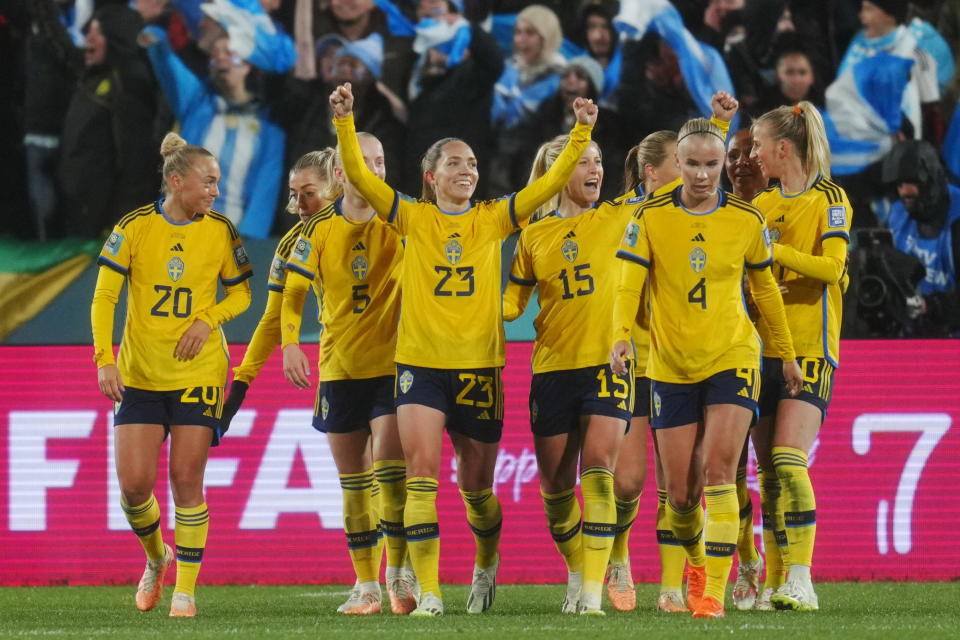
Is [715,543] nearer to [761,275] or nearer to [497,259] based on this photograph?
[761,275]

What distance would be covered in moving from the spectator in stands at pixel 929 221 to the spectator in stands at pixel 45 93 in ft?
22.7

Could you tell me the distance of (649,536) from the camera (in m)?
7.95

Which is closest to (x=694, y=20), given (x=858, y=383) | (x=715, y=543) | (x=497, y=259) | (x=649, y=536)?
(x=858, y=383)

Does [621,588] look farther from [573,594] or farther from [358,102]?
[358,102]

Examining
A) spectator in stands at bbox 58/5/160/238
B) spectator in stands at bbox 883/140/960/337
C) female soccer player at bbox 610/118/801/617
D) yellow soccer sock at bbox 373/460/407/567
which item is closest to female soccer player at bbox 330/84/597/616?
yellow soccer sock at bbox 373/460/407/567

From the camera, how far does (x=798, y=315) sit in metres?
5.70

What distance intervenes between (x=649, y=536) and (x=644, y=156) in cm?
262

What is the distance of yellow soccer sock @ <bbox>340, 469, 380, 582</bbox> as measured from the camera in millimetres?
6062

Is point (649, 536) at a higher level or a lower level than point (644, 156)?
lower

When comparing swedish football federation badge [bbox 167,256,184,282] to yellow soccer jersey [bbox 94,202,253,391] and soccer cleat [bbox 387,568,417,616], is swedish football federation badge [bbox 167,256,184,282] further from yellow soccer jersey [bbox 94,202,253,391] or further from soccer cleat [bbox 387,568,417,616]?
soccer cleat [bbox 387,568,417,616]

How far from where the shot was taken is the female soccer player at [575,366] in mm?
5531

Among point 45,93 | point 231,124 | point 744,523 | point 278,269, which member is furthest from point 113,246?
point 45,93

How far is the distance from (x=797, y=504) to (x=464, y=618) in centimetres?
147

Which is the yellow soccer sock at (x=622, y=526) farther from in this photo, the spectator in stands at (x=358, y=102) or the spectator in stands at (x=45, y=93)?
the spectator in stands at (x=45, y=93)
